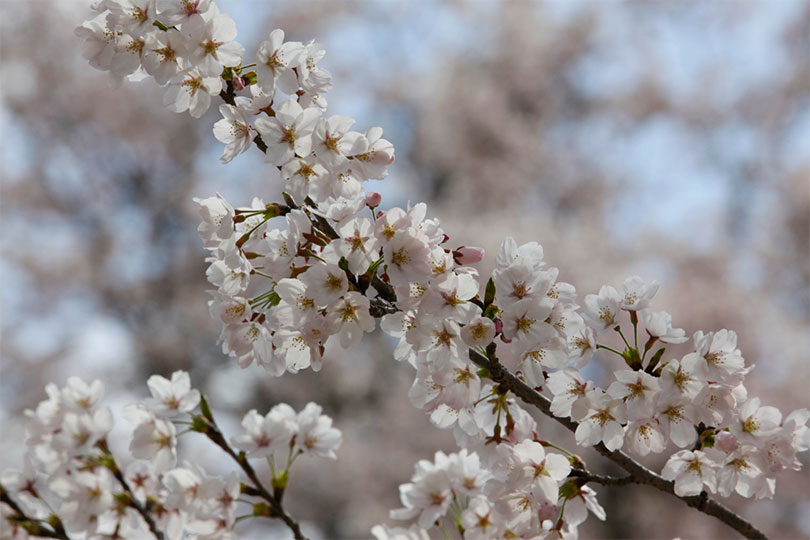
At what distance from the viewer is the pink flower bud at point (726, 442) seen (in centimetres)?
75

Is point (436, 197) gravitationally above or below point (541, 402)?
above

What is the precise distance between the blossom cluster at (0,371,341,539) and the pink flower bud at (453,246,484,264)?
30 centimetres

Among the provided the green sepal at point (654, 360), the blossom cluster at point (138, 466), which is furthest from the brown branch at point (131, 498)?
the green sepal at point (654, 360)

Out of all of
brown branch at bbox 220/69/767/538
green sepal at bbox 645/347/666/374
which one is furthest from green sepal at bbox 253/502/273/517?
green sepal at bbox 645/347/666/374

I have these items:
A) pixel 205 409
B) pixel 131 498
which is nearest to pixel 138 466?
pixel 131 498

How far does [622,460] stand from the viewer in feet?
2.37

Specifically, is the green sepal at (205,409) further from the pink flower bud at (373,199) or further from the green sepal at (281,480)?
the pink flower bud at (373,199)

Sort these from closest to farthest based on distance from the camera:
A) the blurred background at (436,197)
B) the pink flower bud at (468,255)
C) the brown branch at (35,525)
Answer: the pink flower bud at (468,255) < the brown branch at (35,525) < the blurred background at (436,197)

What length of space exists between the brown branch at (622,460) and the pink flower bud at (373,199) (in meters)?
0.17

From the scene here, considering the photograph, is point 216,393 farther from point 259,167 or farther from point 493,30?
point 493,30

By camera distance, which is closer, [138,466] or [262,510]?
[262,510]

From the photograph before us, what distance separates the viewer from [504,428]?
79 centimetres

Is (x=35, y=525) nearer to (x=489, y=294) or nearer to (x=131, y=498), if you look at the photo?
(x=131, y=498)

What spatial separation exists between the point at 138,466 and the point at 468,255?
588mm
